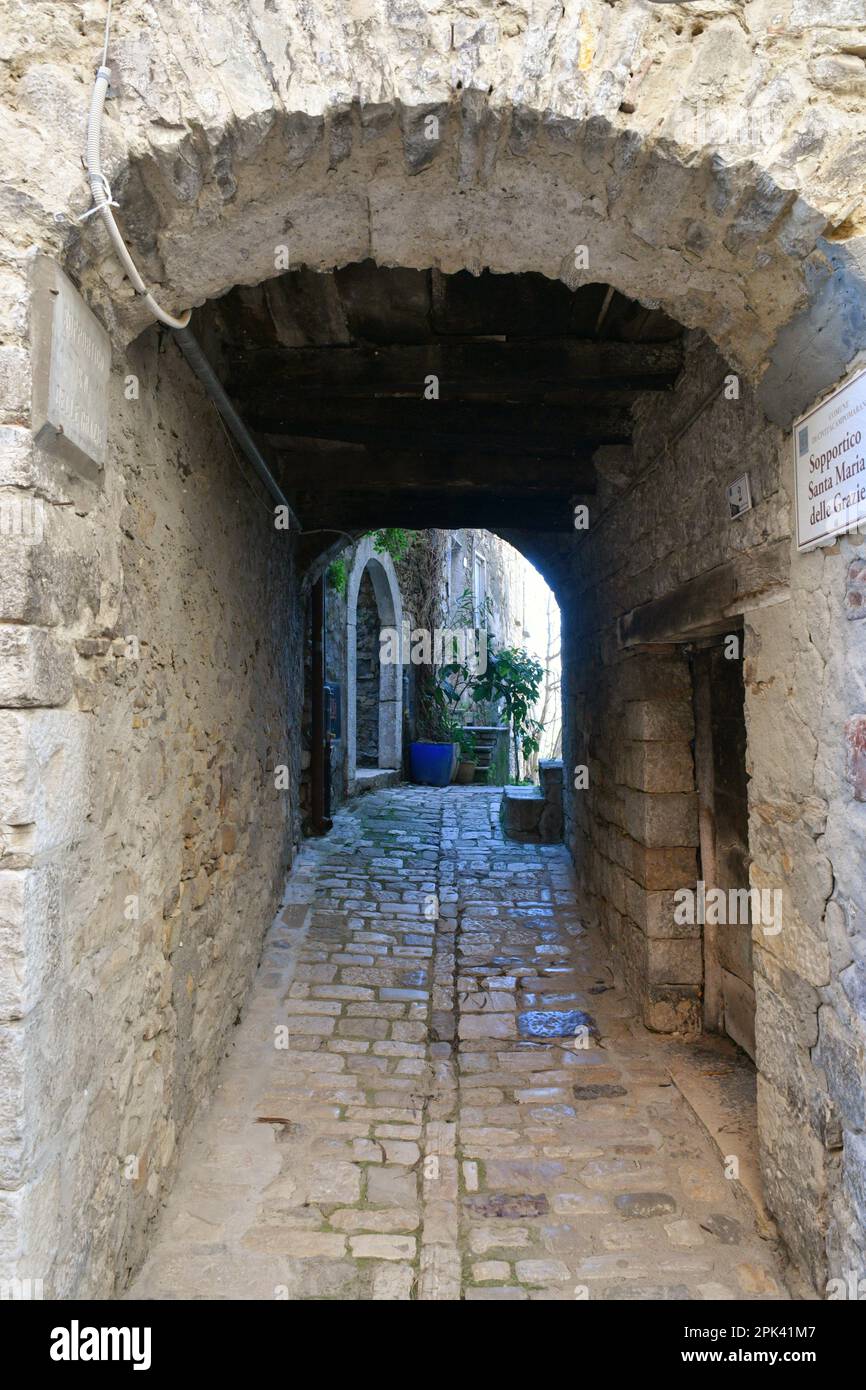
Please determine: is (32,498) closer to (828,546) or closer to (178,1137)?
(828,546)

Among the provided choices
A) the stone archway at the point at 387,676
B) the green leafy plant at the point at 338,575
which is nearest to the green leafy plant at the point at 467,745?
the stone archway at the point at 387,676

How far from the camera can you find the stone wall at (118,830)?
1.38 metres

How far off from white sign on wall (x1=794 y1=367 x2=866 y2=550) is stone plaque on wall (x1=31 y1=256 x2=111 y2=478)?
63.0 inches

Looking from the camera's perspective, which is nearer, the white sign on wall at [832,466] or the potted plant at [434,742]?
the white sign on wall at [832,466]

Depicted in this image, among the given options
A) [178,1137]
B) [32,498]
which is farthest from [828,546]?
[178,1137]

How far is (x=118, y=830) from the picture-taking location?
6.20 feet

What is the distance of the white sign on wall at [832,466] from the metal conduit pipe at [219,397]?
5.37 feet

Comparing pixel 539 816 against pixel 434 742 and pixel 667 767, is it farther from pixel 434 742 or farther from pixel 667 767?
pixel 434 742

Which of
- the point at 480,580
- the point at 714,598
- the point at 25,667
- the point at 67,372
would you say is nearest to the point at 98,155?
the point at 67,372

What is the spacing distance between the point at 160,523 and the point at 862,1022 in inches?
86.7

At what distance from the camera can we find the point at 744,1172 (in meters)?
2.40

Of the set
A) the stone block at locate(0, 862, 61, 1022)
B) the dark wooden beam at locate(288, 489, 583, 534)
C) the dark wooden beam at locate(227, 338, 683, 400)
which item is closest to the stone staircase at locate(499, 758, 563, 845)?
the dark wooden beam at locate(288, 489, 583, 534)

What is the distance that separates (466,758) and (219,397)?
8.85 m

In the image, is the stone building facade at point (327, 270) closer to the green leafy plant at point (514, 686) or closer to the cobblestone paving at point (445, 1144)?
the cobblestone paving at point (445, 1144)
